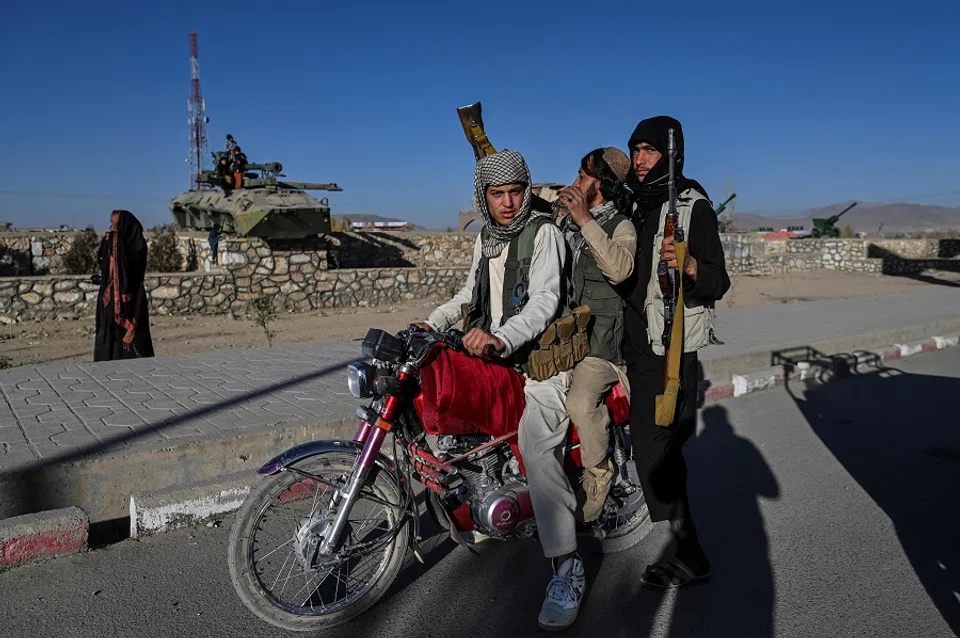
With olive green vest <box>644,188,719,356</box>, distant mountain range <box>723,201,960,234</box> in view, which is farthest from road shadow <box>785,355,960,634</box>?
distant mountain range <box>723,201,960,234</box>

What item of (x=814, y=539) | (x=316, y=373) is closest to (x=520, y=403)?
(x=814, y=539)

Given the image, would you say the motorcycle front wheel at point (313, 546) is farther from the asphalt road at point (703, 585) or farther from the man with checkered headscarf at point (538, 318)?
the man with checkered headscarf at point (538, 318)

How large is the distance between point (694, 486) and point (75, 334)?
11132 millimetres

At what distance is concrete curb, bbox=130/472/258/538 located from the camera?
3.81 meters

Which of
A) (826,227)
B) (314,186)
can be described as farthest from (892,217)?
(314,186)

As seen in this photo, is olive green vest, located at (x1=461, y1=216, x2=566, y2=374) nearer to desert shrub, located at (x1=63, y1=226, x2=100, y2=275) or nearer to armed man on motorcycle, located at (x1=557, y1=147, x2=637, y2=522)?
armed man on motorcycle, located at (x1=557, y1=147, x2=637, y2=522)

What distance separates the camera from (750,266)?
28.3 meters

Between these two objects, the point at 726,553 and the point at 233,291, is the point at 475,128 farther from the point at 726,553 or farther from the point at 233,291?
the point at 233,291

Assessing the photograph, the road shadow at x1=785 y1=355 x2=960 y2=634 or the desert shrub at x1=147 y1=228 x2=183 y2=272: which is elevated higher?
the desert shrub at x1=147 y1=228 x2=183 y2=272

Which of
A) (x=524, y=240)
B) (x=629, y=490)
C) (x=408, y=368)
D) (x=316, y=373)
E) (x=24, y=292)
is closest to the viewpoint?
(x=408, y=368)

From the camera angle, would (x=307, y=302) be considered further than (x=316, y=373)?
Yes

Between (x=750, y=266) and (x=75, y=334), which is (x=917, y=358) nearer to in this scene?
(x=75, y=334)

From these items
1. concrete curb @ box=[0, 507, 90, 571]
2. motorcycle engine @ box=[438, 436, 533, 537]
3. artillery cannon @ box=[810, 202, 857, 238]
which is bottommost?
concrete curb @ box=[0, 507, 90, 571]

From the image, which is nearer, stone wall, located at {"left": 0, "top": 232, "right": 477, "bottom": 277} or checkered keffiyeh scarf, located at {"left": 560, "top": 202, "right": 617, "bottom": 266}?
checkered keffiyeh scarf, located at {"left": 560, "top": 202, "right": 617, "bottom": 266}
